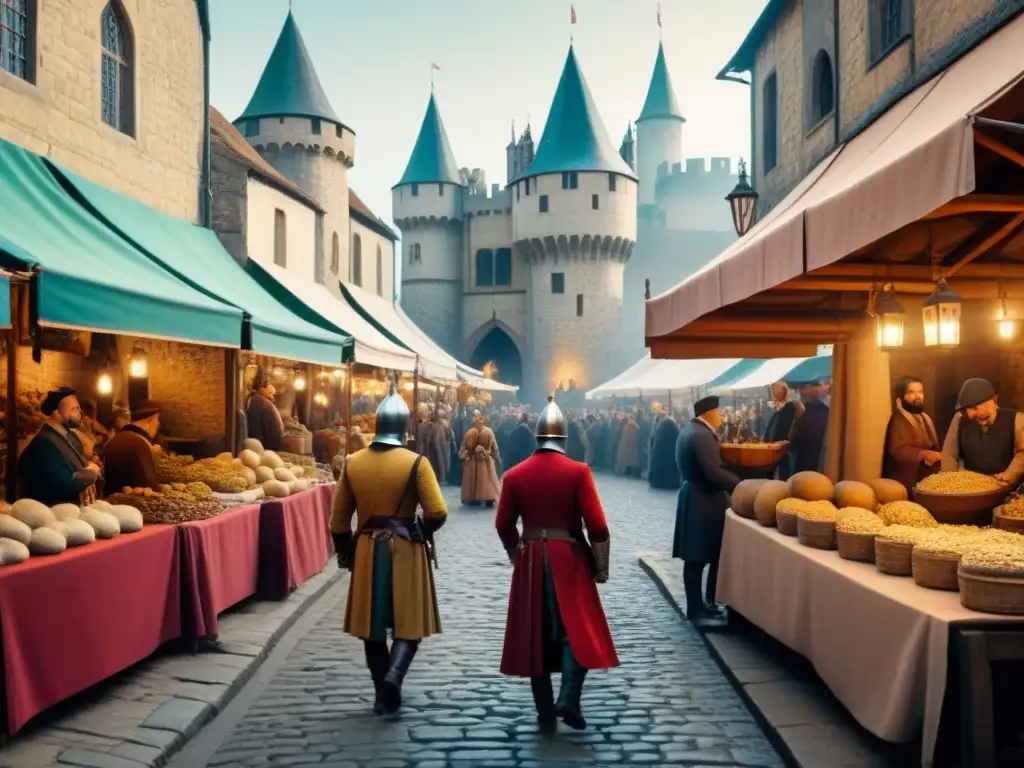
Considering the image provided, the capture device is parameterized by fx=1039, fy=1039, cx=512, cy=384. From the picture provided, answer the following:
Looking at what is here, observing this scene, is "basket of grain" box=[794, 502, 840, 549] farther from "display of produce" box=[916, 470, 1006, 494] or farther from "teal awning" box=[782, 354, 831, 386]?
"teal awning" box=[782, 354, 831, 386]

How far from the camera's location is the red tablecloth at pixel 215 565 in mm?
6148

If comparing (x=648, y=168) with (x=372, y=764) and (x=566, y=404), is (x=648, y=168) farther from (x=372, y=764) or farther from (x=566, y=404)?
(x=372, y=764)

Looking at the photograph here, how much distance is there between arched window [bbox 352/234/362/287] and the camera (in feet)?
95.6

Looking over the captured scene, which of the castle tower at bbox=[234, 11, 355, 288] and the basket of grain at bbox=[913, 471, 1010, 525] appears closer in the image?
the basket of grain at bbox=[913, 471, 1010, 525]

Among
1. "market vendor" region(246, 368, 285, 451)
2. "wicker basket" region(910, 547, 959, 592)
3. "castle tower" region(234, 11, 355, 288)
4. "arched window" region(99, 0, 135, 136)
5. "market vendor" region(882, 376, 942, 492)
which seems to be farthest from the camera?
"castle tower" region(234, 11, 355, 288)

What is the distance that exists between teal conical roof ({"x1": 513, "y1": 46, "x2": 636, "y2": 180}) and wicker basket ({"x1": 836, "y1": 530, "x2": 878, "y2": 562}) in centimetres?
4019

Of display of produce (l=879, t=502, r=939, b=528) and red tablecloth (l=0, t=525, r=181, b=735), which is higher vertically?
display of produce (l=879, t=502, r=939, b=528)

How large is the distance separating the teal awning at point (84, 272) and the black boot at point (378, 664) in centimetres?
242

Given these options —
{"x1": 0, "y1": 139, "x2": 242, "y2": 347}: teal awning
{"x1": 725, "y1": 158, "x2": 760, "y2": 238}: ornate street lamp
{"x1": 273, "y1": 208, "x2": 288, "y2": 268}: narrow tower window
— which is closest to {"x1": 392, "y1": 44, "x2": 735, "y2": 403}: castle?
{"x1": 273, "y1": 208, "x2": 288, "y2": 268}: narrow tower window

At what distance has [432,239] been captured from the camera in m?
48.7

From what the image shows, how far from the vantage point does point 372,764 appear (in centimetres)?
445

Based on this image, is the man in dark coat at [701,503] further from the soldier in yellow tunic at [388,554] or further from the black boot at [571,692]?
the soldier in yellow tunic at [388,554]

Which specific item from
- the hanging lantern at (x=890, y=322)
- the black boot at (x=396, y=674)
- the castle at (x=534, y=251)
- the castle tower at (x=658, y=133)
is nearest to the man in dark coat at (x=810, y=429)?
the hanging lantern at (x=890, y=322)

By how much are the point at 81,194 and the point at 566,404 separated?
37821 mm
